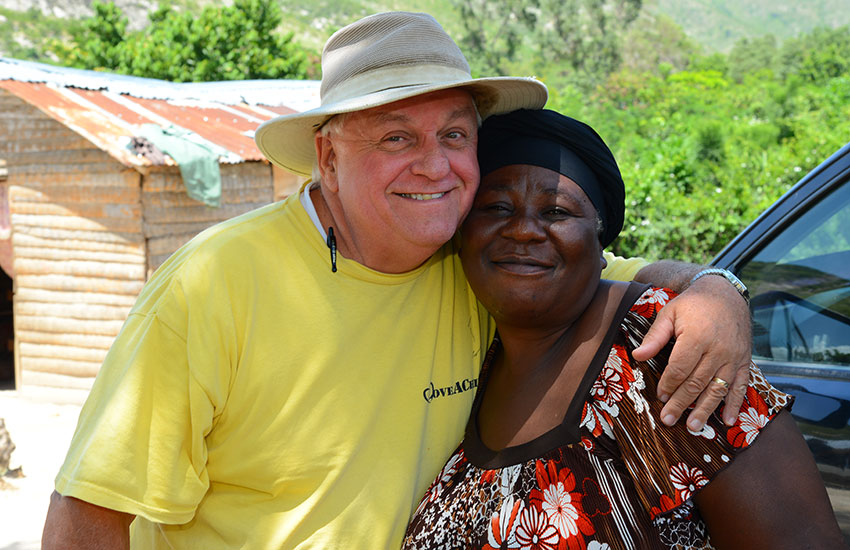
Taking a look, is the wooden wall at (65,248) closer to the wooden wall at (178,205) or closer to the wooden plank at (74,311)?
the wooden plank at (74,311)

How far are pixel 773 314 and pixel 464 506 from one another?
1.36 metres

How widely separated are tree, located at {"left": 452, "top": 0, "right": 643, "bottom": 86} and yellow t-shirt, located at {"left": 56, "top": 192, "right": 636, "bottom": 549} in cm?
3841

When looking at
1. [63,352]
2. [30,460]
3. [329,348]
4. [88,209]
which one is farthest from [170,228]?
[329,348]

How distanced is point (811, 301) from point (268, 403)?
66.1 inches

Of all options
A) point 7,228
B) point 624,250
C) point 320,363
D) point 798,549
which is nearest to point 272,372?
point 320,363

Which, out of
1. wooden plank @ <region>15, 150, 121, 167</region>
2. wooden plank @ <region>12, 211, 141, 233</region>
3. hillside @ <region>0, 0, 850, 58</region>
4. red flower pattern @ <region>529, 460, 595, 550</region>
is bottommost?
wooden plank @ <region>12, 211, 141, 233</region>

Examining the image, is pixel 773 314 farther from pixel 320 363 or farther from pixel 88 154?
pixel 88 154

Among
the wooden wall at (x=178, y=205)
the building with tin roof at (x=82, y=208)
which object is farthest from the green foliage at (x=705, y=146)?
the building with tin roof at (x=82, y=208)

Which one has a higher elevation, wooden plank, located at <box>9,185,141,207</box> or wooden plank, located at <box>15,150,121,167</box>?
wooden plank, located at <box>15,150,121,167</box>

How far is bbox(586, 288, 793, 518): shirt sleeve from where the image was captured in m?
1.50

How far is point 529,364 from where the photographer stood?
1929 mm

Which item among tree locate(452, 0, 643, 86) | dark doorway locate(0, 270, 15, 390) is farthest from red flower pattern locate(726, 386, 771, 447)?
tree locate(452, 0, 643, 86)

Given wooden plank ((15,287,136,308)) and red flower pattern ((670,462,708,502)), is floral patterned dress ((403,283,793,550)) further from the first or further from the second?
wooden plank ((15,287,136,308))

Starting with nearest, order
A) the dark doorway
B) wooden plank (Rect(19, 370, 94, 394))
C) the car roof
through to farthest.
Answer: the car roof, wooden plank (Rect(19, 370, 94, 394)), the dark doorway
